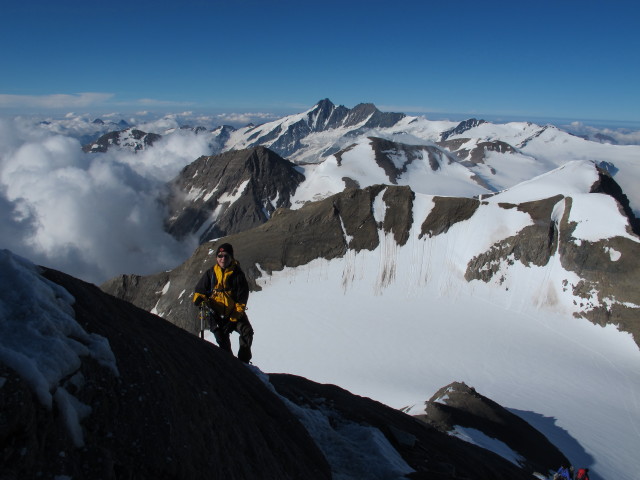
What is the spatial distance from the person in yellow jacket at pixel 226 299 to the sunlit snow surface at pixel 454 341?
73.4 ft

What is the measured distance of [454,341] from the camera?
43.6 metres

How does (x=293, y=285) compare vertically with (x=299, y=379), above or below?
below

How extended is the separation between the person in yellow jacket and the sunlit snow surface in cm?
2238

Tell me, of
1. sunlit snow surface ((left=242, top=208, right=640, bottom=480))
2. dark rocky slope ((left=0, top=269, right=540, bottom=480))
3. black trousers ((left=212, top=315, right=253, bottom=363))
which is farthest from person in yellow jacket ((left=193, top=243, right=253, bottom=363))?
sunlit snow surface ((left=242, top=208, right=640, bottom=480))

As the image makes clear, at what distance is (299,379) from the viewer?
13.5 meters

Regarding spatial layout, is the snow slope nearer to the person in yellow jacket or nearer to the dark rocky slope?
the person in yellow jacket

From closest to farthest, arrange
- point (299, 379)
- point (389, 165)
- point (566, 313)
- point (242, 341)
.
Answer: point (242, 341)
point (299, 379)
point (566, 313)
point (389, 165)

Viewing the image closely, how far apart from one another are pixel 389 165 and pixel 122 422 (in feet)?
550

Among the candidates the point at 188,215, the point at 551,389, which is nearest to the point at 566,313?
the point at 551,389

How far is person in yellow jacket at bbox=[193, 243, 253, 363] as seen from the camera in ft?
31.9

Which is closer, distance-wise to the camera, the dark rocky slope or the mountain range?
the dark rocky slope

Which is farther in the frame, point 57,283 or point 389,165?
point 389,165

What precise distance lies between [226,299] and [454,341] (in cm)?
3883

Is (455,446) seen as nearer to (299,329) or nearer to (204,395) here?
(204,395)
